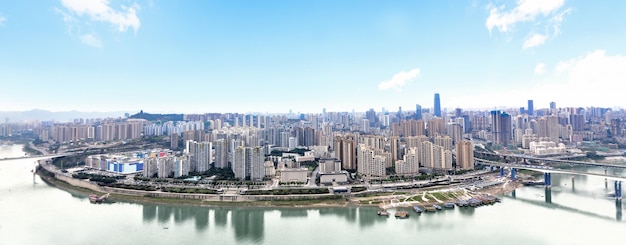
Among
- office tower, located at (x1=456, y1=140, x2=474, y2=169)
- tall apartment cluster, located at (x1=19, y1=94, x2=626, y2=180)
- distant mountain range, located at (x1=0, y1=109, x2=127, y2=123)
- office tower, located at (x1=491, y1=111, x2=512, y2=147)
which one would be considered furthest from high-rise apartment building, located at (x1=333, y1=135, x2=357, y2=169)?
distant mountain range, located at (x1=0, y1=109, x2=127, y2=123)

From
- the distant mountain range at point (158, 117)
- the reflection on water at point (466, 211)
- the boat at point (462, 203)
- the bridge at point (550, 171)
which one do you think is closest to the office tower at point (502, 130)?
the bridge at point (550, 171)

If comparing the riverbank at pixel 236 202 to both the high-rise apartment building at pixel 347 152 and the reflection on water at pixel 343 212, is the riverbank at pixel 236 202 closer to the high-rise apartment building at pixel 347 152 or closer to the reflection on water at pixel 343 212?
the reflection on water at pixel 343 212

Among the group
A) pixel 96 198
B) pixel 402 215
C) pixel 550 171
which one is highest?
pixel 550 171

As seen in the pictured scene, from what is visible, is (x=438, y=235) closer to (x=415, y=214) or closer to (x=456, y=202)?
(x=415, y=214)

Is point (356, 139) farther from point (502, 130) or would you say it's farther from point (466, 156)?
point (502, 130)

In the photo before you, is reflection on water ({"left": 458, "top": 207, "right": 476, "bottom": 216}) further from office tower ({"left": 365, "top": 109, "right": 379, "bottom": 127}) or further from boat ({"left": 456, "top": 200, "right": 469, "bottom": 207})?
office tower ({"left": 365, "top": 109, "right": 379, "bottom": 127})

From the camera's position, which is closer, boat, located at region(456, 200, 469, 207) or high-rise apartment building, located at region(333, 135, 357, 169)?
boat, located at region(456, 200, 469, 207)

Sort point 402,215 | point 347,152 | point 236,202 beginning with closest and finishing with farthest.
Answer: point 402,215 < point 236,202 < point 347,152

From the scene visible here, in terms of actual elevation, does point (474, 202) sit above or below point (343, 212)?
above

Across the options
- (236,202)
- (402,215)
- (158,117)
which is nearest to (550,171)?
(402,215)
